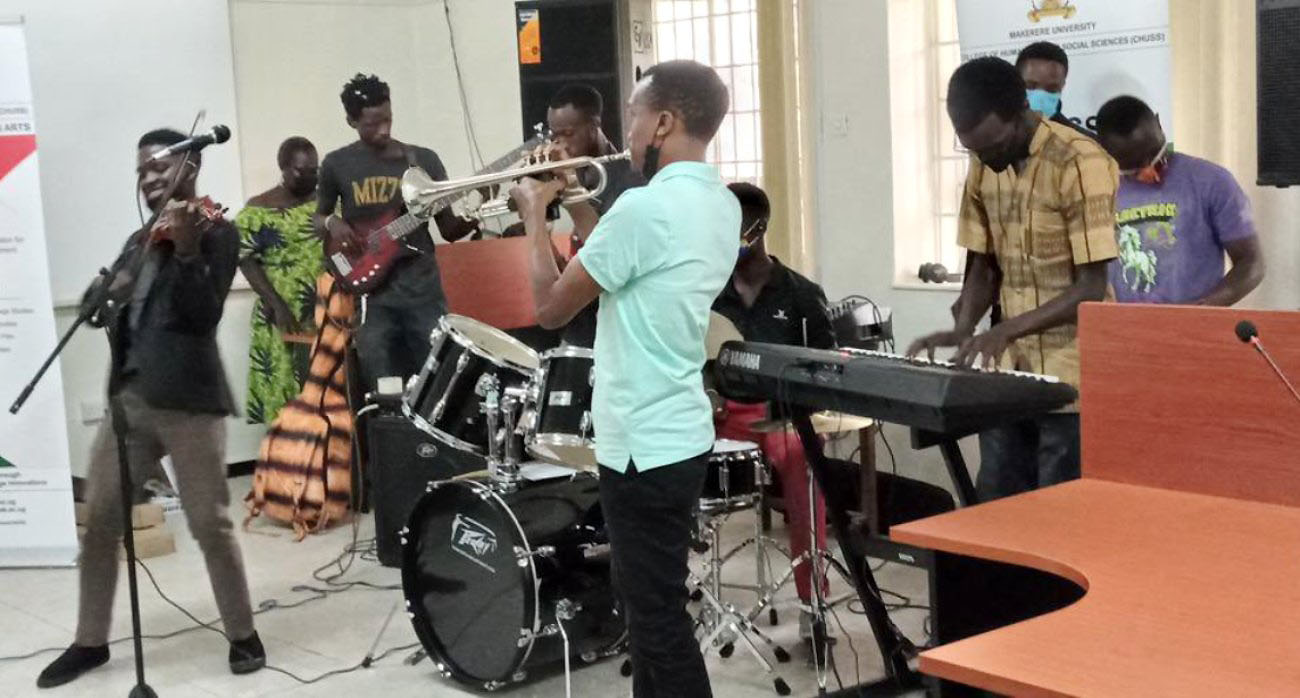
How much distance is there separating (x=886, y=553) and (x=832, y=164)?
2518mm

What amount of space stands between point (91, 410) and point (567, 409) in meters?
3.84

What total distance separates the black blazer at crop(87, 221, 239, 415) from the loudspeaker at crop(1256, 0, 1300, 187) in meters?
2.70

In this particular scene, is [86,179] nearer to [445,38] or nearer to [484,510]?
[445,38]

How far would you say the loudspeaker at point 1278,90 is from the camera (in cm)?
318

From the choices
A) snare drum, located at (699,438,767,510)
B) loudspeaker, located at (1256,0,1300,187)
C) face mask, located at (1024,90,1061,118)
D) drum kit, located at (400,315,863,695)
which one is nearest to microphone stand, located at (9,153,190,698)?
drum kit, located at (400,315,863,695)

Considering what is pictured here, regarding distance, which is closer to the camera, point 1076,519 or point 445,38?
point 1076,519

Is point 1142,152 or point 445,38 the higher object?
point 445,38

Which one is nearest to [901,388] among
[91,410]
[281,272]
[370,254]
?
[370,254]

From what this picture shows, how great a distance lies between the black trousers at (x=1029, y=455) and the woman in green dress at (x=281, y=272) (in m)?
3.90

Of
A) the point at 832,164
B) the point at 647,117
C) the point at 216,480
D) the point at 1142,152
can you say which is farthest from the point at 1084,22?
the point at 216,480

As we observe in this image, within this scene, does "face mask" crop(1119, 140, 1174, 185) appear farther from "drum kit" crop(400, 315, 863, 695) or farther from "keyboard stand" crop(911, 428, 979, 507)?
"drum kit" crop(400, 315, 863, 695)

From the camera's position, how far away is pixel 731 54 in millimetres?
6484

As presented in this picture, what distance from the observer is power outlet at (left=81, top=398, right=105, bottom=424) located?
259 inches

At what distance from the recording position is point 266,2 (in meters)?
7.06
